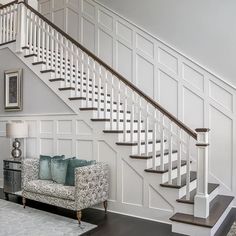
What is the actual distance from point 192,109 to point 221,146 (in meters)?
0.78

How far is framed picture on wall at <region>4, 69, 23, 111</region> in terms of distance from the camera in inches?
214

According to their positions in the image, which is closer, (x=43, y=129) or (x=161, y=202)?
(x=161, y=202)

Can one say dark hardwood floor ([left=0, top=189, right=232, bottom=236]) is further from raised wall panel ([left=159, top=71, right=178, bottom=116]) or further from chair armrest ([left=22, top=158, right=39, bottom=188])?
raised wall panel ([left=159, top=71, right=178, bottom=116])

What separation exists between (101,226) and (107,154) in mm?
1108

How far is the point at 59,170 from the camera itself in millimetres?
4195

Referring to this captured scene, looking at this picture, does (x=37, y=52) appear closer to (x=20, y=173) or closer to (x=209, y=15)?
(x=20, y=173)

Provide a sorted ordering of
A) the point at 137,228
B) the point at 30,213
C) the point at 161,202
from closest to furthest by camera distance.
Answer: the point at 137,228, the point at 161,202, the point at 30,213

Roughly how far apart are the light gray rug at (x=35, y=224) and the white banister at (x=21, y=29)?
10.3 feet

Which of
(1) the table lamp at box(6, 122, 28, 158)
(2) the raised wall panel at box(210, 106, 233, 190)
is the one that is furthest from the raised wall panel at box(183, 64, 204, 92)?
(1) the table lamp at box(6, 122, 28, 158)

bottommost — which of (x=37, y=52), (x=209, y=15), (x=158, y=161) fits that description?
(x=158, y=161)

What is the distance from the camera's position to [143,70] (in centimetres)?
522

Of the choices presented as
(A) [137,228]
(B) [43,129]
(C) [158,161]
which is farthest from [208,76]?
(B) [43,129]

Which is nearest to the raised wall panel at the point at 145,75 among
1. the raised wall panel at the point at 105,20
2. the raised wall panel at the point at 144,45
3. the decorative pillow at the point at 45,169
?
the raised wall panel at the point at 144,45

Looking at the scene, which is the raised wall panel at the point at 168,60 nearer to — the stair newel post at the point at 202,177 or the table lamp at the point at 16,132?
the stair newel post at the point at 202,177
